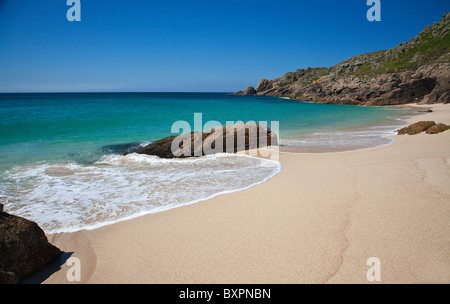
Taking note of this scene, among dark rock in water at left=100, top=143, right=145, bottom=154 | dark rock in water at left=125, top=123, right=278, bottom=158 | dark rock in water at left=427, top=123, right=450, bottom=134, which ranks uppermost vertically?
dark rock in water at left=427, top=123, right=450, bottom=134

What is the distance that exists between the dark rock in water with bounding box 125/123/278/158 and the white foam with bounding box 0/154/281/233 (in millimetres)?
1223

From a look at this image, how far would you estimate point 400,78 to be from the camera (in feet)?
163

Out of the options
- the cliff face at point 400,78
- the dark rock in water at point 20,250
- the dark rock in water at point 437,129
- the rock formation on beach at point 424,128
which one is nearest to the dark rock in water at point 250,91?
the cliff face at point 400,78

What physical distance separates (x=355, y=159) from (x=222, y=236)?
6282mm

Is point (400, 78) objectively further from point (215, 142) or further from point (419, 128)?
point (215, 142)

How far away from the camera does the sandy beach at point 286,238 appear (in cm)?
292

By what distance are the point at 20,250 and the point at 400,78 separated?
201ft

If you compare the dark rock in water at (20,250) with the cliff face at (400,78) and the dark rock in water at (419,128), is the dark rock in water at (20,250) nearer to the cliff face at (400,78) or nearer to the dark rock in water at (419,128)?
the dark rock in water at (419,128)

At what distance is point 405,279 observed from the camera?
2.68 meters

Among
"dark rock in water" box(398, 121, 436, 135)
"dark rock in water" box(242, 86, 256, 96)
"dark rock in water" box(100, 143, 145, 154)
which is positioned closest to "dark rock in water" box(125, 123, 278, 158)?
"dark rock in water" box(100, 143, 145, 154)

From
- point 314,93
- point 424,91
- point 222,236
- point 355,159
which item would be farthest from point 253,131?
point 314,93

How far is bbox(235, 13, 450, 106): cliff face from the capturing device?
45.3 m

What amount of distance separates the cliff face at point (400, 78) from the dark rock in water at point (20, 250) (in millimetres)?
48572

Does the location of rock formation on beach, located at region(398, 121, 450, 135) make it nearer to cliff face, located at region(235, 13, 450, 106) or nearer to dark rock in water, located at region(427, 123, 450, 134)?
dark rock in water, located at region(427, 123, 450, 134)
